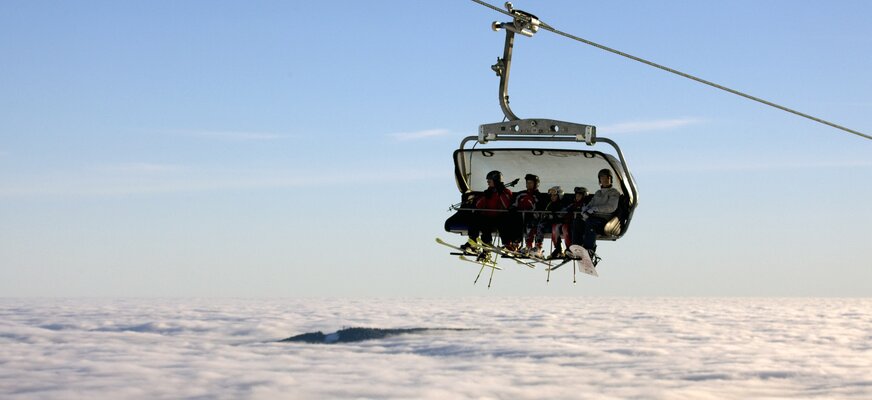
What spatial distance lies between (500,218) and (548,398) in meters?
177

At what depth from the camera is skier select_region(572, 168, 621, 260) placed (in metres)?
20.5

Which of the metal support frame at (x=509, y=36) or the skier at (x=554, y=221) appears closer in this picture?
the metal support frame at (x=509, y=36)

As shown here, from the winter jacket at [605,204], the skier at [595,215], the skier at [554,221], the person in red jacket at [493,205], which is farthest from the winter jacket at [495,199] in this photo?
the winter jacket at [605,204]

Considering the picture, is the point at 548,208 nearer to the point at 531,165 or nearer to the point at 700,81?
the point at 531,165

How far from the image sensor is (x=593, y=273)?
20.4 metres

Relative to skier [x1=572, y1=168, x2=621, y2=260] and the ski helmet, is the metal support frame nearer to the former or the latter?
the ski helmet

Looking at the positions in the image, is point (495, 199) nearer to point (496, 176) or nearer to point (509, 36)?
point (496, 176)

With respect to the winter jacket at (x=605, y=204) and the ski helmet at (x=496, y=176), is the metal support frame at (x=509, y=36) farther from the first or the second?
the winter jacket at (x=605, y=204)

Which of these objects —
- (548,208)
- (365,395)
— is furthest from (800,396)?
(548,208)

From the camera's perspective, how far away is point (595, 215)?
2058 cm

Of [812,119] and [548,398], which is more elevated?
[812,119]

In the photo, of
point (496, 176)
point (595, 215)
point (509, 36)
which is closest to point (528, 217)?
point (496, 176)

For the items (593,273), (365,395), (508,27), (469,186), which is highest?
(508,27)

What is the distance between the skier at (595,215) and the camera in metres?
20.5
